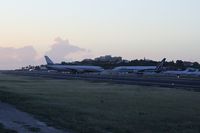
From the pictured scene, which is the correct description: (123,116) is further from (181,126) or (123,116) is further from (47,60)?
(47,60)

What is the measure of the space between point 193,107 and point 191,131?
11.2 m

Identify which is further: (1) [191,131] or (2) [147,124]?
(2) [147,124]

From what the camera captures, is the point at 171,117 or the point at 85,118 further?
the point at 171,117

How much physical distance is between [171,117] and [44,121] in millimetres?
6531

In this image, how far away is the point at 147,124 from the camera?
22.3m

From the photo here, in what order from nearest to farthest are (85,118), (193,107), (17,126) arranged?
(17,126) < (85,118) < (193,107)

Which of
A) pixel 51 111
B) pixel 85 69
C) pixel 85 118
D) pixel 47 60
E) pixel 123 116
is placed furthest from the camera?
pixel 47 60

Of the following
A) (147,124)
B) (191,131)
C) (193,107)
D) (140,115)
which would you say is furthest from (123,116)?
(193,107)

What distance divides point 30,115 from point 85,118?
2977 millimetres

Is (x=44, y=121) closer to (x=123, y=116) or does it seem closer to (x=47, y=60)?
(x=123, y=116)

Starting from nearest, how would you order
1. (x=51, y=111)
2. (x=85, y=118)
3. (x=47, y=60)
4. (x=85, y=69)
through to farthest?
(x=85, y=118) < (x=51, y=111) < (x=85, y=69) < (x=47, y=60)

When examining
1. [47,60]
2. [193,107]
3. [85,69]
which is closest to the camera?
[193,107]

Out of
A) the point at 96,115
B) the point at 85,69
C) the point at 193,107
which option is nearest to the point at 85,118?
the point at 96,115

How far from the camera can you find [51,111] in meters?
27.3
